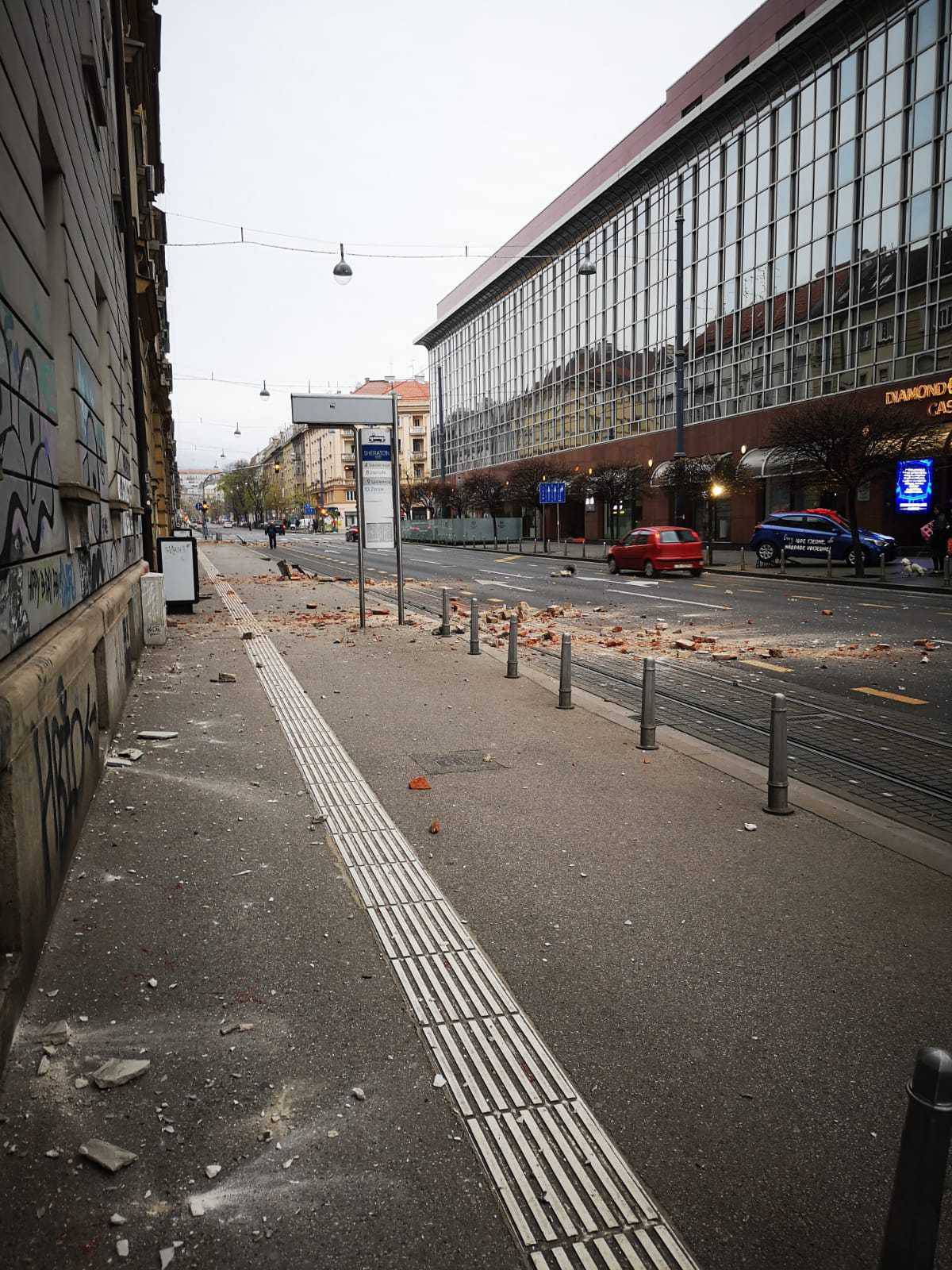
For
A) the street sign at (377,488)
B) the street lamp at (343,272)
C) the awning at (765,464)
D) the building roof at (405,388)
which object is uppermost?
the building roof at (405,388)

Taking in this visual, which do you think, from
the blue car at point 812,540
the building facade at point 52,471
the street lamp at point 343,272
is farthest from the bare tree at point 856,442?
the building facade at point 52,471

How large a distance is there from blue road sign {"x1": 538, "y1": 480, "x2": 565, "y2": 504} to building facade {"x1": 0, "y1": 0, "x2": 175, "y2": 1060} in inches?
1524

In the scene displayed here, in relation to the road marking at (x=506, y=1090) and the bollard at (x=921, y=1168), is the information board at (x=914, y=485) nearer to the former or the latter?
the road marking at (x=506, y=1090)

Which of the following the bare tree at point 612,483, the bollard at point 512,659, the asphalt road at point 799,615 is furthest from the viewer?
the bare tree at point 612,483

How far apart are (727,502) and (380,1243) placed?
46274 mm

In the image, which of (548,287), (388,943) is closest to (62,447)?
(388,943)

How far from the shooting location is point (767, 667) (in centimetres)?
1187

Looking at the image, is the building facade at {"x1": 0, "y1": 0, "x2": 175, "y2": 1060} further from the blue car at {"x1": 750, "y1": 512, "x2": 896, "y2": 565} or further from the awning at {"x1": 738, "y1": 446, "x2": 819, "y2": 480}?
the awning at {"x1": 738, "y1": 446, "x2": 819, "y2": 480}

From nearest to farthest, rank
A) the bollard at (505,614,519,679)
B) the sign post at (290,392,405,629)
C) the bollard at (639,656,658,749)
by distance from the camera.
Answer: the bollard at (639,656,658,749) < the bollard at (505,614,519,679) < the sign post at (290,392,405,629)

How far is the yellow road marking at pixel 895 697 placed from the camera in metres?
9.41

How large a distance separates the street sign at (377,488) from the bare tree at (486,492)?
4609 centimetres

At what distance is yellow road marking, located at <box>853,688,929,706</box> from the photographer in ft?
30.9

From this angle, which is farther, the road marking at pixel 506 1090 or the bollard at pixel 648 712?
the bollard at pixel 648 712

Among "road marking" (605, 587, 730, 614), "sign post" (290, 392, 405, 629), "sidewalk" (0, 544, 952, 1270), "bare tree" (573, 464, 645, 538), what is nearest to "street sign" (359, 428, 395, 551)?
"sign post" (290, 392, 405, 629)
